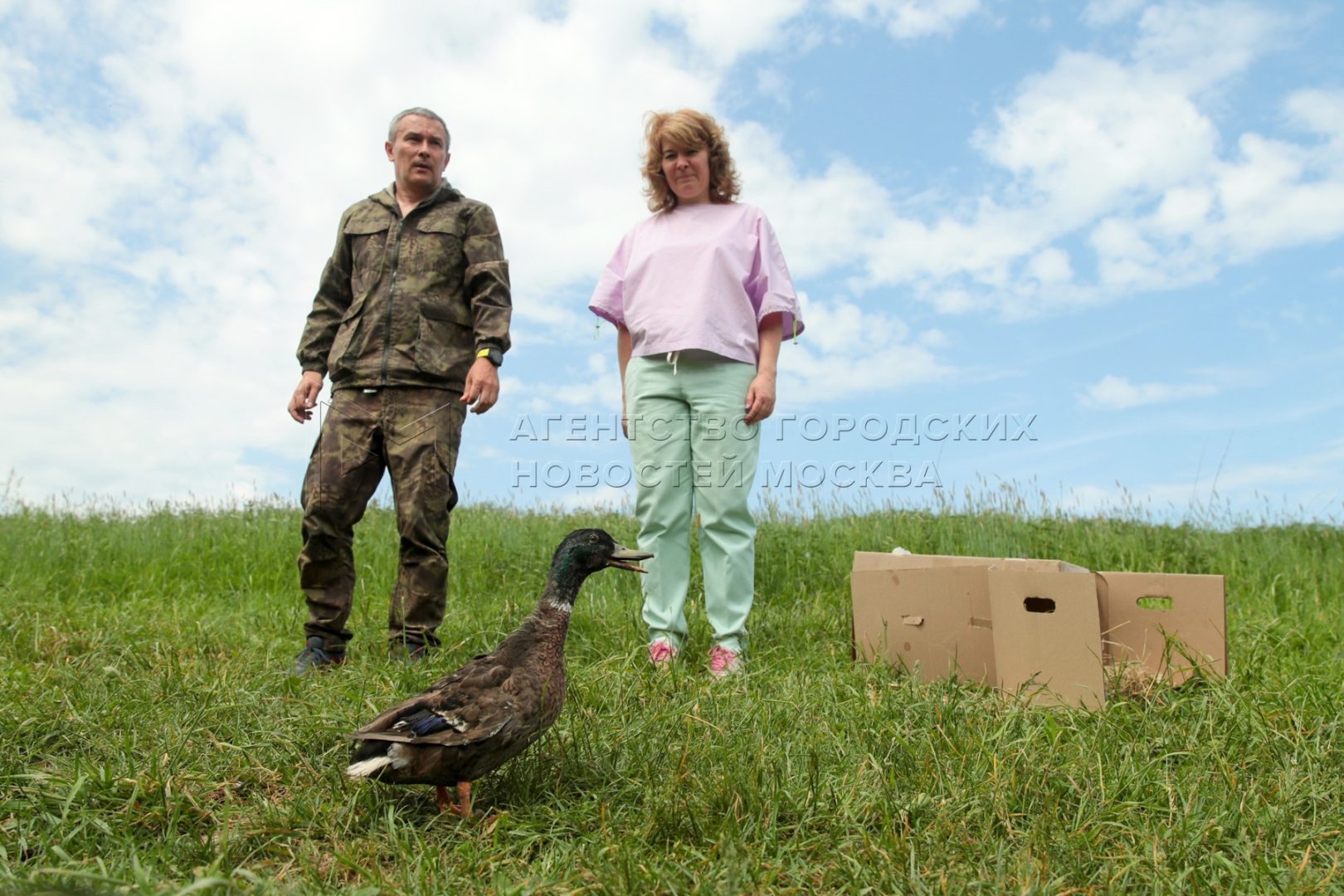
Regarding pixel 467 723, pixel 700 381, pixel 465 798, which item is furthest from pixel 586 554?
pixel 700 381

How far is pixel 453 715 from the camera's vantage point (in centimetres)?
263

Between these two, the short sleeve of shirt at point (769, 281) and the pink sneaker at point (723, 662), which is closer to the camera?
the pink sneaker at point (723, 662)

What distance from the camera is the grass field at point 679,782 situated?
2.43 m

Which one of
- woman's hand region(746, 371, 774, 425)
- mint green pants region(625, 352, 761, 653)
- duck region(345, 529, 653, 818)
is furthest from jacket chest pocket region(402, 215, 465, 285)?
duck region(345, 529, 653, 818)

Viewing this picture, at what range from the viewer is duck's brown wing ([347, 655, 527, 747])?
2.60 metres

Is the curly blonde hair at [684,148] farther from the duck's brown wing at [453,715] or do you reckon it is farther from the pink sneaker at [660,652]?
the duck's brown wing at [453,715]

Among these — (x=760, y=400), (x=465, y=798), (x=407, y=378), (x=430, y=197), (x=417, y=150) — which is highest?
(x=417, y=150)

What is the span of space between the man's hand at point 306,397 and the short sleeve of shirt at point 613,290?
1428 mm

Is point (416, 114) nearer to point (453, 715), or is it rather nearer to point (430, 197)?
point (430, 197)

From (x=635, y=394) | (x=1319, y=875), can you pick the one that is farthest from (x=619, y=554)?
(x=1319, y=875)

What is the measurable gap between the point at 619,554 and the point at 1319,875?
2.05m

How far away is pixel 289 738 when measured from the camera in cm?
319

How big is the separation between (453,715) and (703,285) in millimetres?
2563

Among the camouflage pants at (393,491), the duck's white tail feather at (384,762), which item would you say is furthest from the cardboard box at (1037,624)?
the duck's white tail feather at (384,762)
